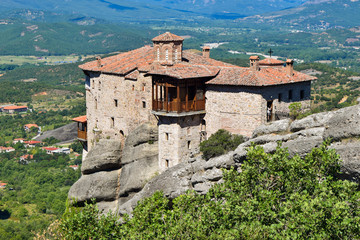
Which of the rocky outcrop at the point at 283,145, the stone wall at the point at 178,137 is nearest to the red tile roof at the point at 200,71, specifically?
the stone wall at the point at 178,137

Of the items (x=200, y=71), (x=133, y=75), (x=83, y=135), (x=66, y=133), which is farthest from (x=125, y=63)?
(x=66, y=133)

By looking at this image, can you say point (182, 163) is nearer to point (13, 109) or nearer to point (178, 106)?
point (178, 106)

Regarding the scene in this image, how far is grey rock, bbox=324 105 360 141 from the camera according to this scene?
2620 cm

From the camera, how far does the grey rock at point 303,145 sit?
28.0m

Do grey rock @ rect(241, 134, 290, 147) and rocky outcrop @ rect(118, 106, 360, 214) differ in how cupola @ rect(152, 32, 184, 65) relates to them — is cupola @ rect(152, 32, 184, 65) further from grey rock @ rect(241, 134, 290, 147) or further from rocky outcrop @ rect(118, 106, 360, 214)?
grey rock @ rect(241, 134, 290, 147)

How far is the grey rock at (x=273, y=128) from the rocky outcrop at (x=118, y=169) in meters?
10.0

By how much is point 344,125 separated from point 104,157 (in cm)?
2492

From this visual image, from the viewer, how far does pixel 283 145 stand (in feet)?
99.1

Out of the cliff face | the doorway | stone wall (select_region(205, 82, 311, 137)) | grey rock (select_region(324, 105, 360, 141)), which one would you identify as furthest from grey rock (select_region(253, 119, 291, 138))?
grey rock (select_region(324, 105, 360, 141))

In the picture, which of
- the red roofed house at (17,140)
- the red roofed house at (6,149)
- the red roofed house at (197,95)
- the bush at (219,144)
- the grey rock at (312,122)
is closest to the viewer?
the grey rock at (312,122)

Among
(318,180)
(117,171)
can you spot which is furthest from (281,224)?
(117,171)

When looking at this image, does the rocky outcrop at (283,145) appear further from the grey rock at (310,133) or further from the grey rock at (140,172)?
the grey rock at (140,172)

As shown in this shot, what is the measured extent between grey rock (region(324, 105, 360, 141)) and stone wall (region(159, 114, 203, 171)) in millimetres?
13385

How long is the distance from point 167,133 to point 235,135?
→ 213 inches
